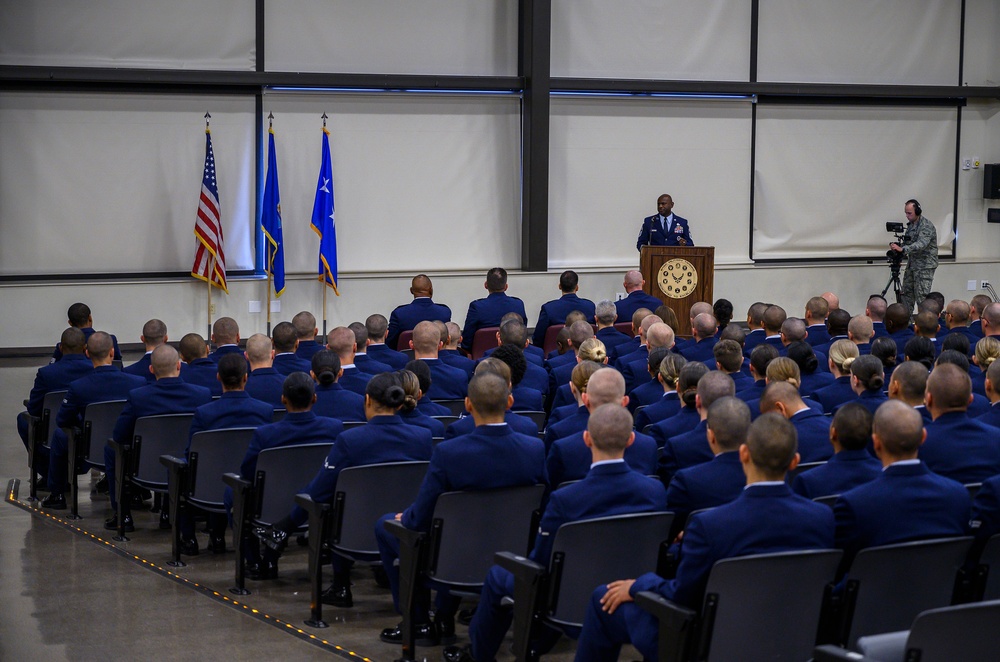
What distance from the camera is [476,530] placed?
14.5 ft

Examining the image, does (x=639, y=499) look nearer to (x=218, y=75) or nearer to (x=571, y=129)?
(x=218, y=75)

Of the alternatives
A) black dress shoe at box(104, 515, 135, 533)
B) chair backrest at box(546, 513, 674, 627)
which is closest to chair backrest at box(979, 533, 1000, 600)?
chair backrest at box(546, 513, 674, 627)

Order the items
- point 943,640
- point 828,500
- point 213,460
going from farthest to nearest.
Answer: point 213,460 → point 828,500 → point 943,640

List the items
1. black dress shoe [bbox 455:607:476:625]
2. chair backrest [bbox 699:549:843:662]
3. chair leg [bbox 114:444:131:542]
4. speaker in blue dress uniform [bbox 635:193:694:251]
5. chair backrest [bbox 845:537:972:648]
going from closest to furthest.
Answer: chair backrest [bbox 699:549:843:662], chair backrest [bbox 845:537:972:648], black dress shoe [bbox 455:607:476:625], chair leg [bbox 114:444:131:542], speaker in blue dress uniform [bbox 635:193:694:251]

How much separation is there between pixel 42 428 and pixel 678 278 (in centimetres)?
650

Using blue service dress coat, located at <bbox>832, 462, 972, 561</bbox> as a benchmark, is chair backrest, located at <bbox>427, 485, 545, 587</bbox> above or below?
below

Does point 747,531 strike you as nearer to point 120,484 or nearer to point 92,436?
point 120,484

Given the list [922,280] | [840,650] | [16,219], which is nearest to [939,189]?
[922,280]

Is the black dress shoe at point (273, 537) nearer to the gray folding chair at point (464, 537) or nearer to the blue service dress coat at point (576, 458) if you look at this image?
the gray folding chair at point (464, 537)

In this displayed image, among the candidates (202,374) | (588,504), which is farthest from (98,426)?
(588,504)

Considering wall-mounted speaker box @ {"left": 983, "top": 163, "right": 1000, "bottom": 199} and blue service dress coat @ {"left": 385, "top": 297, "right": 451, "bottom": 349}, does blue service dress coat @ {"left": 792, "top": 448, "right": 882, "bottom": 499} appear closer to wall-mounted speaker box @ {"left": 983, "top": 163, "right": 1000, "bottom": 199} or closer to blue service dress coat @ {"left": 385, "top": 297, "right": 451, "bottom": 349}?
blue service dress coat @ {"left": 385, "top": 297, "right": 451, "bottom": 349}

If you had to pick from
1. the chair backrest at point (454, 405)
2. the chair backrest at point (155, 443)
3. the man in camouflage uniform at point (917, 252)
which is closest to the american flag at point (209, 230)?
the chair backrest at point (454, 405)

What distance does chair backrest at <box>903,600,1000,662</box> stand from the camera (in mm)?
2930

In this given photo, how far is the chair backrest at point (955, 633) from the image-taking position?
2930mm
